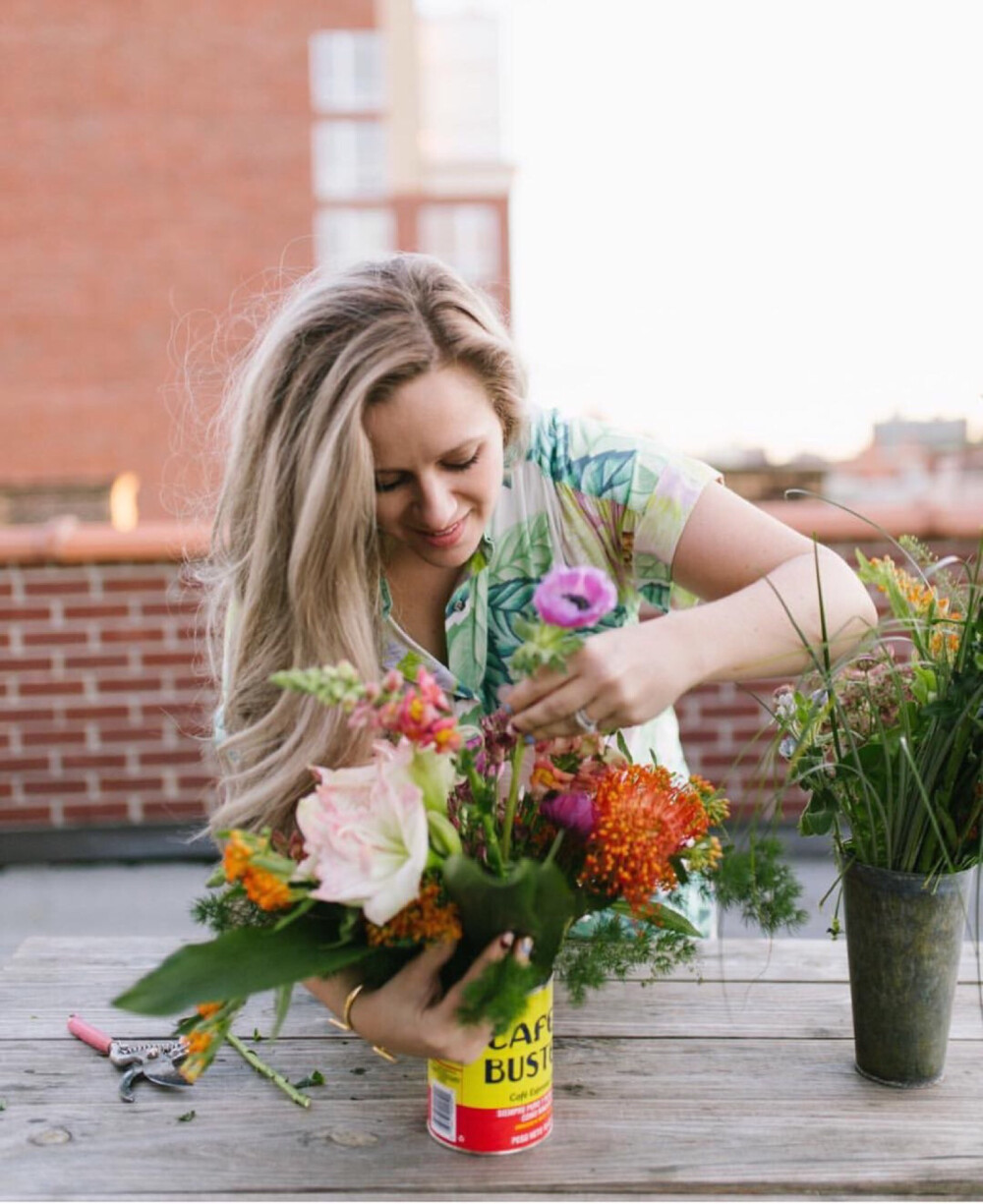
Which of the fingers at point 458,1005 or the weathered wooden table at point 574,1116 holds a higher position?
the fingers at point 458,1005

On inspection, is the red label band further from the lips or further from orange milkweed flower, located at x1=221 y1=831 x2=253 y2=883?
the lips

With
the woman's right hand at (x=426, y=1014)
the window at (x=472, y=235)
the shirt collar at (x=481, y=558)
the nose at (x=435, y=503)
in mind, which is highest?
the window at (x=472, y=235)

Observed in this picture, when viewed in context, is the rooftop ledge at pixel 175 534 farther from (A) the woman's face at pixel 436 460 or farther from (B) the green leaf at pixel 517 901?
(B) the green leaf at pixel 517 901

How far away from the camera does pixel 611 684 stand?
2.94 feet

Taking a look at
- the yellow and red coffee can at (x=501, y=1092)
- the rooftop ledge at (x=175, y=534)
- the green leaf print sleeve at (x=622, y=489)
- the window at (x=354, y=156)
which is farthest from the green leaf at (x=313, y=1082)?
the window at (x=354, y=156)

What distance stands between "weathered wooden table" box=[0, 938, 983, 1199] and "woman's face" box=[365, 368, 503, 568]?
0.52m

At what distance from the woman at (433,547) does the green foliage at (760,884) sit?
0.15 m

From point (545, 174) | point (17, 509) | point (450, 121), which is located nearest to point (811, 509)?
point (17, 509)

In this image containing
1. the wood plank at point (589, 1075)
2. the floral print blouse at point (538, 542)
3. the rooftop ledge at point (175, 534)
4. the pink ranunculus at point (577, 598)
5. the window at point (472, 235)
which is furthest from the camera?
the window at point (472, 235)

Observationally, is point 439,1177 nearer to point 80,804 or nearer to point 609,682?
point 609,682

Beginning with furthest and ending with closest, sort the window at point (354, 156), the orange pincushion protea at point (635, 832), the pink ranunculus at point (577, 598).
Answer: the window at point (354, 156) < the orange pincushion protea at point (635, 832) < the pink ranunculus at point (577, 598)

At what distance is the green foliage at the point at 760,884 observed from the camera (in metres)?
0.98

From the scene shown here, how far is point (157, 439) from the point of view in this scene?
58.4 feet

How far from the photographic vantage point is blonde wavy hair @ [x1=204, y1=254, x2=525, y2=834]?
44.2 inches
